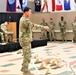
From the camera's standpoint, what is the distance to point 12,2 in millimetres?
17344

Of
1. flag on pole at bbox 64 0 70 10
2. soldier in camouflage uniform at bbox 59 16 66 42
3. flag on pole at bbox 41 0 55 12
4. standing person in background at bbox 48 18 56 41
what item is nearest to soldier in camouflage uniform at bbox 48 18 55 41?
standing person in background at bbox 48 18 56 41

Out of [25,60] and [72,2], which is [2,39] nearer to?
[72,2]

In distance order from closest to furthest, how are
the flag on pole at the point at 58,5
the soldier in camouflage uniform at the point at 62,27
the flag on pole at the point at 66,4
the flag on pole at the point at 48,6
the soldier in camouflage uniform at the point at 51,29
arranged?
the soldier in camouflage uniform at the point at 62,27 → the flag on pole at the point at 66,4 → the flag on pole at the point at 58,5 → the soldier in camouflage uniform at the point at 51,29 → the flag on pole at the point at 48,6

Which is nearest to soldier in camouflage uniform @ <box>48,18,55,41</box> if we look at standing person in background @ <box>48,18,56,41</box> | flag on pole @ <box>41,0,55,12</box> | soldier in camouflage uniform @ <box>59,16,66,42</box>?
standing person in background @ <box>48,18,56,41</box>

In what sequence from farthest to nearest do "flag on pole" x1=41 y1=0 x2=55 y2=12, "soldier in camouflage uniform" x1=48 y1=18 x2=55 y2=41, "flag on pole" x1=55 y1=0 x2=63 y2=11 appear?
"flag on pole" x1=41 y1=0 x2=55 y2=12 < "soldier in camouflage uniform" x1=48 y1=18 x2=55 y2=41 < "flag on pole" x1=55 y1=0 x2=63 y2=11

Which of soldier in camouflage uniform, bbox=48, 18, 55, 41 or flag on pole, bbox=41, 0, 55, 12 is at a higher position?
flag on pole, bbox=41, 0, 55, 12

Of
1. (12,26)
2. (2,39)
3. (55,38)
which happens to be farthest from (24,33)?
(55,38)

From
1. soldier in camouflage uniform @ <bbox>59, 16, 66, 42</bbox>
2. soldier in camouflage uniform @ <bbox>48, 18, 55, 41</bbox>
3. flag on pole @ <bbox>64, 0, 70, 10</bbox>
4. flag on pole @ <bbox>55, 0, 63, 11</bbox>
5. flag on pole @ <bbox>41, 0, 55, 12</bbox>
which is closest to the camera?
soldier in camouflage uniform @ <bbox>59, 16, 66, 42</bbox>

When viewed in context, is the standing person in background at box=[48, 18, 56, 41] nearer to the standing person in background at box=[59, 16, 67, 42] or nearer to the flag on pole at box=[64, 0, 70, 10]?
the standing person in background at box=[59, 16, 67, 42]

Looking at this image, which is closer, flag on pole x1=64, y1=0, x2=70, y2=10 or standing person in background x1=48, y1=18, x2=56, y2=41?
flag on pole x1=64, y1=0, x2=70, y2=10

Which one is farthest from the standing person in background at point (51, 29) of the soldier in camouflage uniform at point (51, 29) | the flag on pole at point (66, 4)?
the flag on pole at point (66, 4)

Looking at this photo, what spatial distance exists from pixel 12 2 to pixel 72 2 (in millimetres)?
4264

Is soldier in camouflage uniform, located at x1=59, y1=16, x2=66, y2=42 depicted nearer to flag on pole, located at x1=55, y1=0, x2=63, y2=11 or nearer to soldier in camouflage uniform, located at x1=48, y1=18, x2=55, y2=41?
soldier in camouflage uniform, located at x1=48, y1=18, x2=55, y2=41

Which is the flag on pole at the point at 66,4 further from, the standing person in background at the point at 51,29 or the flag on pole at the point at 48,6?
the standing person in background at the point at 51,29
